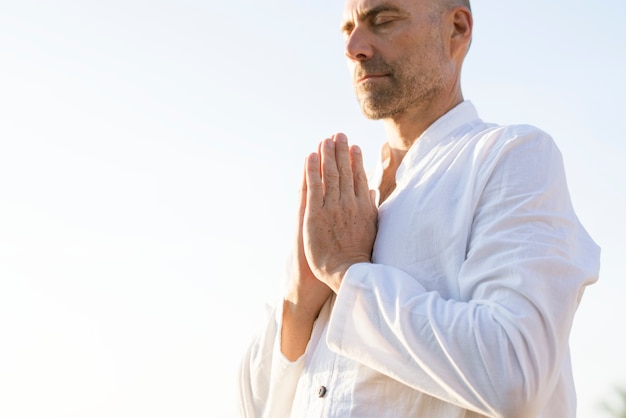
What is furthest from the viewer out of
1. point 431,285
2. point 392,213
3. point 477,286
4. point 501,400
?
point 392,213

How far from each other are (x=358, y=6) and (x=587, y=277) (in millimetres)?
1365

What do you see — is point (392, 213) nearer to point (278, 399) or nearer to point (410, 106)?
point (410, 106)

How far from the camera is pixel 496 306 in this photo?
2768 mm

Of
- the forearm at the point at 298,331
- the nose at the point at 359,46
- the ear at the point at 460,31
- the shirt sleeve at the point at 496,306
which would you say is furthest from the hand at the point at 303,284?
the ear at the point at 460,31

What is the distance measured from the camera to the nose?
140 inches

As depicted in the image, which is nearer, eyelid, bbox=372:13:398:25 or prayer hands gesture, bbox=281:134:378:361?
prayer hands gesture, bbox=281:134:378:361

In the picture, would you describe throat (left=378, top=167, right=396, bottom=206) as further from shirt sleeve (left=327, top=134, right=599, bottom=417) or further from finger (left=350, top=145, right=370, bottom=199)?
shirt sleeve (left=327, top=134, right=599, bottom=417)

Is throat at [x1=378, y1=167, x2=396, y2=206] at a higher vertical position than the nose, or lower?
lower

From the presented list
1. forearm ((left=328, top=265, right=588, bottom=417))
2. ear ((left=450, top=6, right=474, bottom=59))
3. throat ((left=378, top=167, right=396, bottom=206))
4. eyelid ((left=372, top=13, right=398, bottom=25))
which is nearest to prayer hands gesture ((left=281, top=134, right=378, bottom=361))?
throat ((left=378, top=167, right=396, bottom=206))

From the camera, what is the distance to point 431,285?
3096 mm

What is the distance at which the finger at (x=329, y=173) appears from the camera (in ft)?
Result: 10.8

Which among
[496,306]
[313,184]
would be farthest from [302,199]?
[496,306]

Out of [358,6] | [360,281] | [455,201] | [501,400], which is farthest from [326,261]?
[358,6]

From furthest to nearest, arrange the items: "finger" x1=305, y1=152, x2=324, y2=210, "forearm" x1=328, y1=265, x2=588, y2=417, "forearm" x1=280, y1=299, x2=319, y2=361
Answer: "forearm" x1=280, y1=299, x2=319, y2=361, "finger" x1=305, y1=152, x2=324, y2=210, "forearm" x1=328, y1=265, x2=588, y2=417
